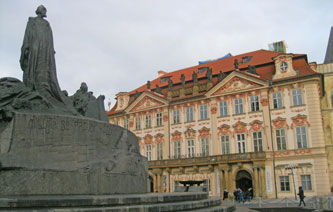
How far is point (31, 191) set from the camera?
7051 millimetres

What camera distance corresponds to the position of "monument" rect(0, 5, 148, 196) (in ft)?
23.7

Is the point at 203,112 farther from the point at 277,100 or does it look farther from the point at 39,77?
the point at 39,77

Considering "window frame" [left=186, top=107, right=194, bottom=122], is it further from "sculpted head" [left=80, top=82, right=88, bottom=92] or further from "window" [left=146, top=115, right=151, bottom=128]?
"sculpted head" [left=80, top=82, right=88, bottom=92]

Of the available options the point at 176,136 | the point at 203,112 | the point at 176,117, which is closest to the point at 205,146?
the point at 203,112

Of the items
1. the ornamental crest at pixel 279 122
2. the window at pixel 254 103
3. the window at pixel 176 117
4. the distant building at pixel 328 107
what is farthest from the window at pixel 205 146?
the distant building at pixel 328 107

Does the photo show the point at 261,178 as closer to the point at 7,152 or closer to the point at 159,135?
the point at 159,135

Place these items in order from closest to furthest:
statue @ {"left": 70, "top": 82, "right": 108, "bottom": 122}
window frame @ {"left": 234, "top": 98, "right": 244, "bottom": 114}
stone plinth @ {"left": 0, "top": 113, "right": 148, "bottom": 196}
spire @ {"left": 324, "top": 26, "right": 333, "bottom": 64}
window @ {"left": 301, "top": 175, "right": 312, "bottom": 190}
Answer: stone plinth @ {"left": 0, "top": 113, "right": 148, "bottom": 196} → statue @ {"left": 70, "top": 82, "right": 108, "bottom": 122} → window @ {"left": 301, "top": 175, "right": 312, "bottom": 190} → window frame @ {"left": 234, "top": 98, "right": 244, "bottom": 114} → spire @ {"left": 324, "top": 26, "right": 333, "bottom": 64}

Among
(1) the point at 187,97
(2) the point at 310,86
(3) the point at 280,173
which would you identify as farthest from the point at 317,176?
(1) the point at 187,97

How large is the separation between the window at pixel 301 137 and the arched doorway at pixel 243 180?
A: 5200 mm

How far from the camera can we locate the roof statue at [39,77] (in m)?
8.20

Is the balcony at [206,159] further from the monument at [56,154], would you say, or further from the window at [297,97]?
the monument at [56,154]

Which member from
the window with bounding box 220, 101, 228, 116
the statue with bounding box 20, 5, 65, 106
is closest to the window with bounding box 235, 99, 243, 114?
the window with bounding box 220, 101, 228, 116

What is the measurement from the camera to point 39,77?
8.79 meters

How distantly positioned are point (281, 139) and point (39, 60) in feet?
82.9
